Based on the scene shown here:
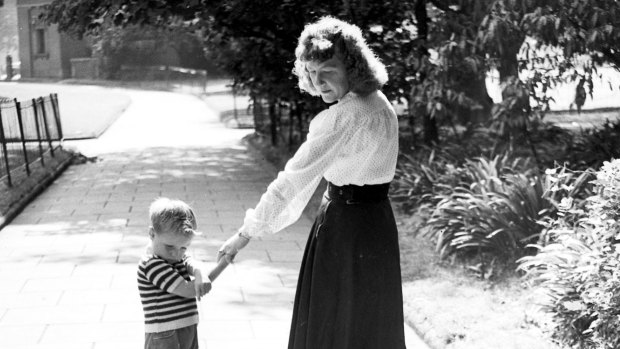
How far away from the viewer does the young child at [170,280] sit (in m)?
3.89

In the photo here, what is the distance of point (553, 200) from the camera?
7.27 metres

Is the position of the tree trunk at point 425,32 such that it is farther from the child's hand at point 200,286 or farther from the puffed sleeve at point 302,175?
the child's hand at point 200,286

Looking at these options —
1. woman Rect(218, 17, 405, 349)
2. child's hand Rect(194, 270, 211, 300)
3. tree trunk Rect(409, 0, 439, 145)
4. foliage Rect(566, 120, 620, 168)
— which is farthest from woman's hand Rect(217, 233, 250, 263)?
tree trunk Rect(409, 0, 439, 145)

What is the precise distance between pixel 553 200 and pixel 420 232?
1865 mm

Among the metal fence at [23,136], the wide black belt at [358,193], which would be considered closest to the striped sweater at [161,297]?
the wide black belt at [358,193]

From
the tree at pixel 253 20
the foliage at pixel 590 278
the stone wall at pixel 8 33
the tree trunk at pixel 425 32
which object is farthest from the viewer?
the stone wall at pixel 8 33

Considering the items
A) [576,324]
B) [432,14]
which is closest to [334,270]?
[576,324]

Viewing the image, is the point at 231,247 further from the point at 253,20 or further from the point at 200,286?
the point at 253,20

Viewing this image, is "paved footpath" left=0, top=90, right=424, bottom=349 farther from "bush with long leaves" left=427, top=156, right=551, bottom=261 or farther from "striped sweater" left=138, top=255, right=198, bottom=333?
"striped sweater" left=138, top=255, right=198, bottom=333

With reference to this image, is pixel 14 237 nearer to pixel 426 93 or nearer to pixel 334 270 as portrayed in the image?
pixel 426 93

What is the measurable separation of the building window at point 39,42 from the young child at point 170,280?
2310cm

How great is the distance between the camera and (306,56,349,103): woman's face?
384 centimetres

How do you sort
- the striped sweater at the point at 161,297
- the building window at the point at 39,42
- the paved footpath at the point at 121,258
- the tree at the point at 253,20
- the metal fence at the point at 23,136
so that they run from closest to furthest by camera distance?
the striped sweater at the point at 161,297, the paved footpath at the point at 121,258, the tree at the point at 253,20, the metal fence at the point at 23,136, the building window at the point at 39,42

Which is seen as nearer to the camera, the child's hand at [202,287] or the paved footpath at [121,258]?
the child's hand at [202,287]
